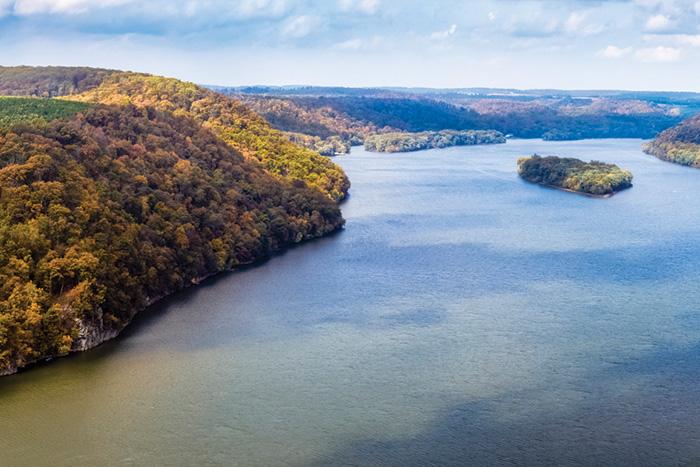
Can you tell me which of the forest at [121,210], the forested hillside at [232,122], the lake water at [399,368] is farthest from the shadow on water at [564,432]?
the forested hillside at [232,122]

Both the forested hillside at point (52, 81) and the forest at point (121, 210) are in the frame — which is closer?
the forest at point (121, 210)

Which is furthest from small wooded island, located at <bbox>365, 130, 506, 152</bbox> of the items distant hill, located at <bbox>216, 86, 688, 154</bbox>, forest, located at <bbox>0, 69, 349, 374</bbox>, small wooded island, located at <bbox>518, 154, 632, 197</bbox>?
forest, located at <bbox>0, 69, 349, 374</bbox>

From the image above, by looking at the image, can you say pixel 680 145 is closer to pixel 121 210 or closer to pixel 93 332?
pixel 121 210

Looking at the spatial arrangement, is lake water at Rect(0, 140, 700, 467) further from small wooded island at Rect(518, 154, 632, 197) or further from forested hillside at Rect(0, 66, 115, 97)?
forested hillside at Rect(0, 66, 115, 97)

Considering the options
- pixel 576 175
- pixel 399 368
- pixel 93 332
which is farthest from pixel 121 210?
pixel 576 175

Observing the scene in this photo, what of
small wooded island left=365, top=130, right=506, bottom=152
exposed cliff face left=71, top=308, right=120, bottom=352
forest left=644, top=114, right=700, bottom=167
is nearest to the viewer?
exposed cliff face left=71, top=308, right=120, bottom=352

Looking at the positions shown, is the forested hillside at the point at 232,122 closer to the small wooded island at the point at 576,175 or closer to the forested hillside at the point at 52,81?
the forested hillside at the point at 52,81

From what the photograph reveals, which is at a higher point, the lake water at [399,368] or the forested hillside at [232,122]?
the forested hillside at [232,122]
